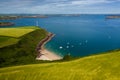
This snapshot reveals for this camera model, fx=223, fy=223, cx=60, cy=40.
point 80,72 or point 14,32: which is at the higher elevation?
point 80,72

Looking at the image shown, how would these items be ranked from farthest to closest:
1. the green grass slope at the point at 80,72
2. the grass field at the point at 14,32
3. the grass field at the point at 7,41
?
the grass field at the point at 14,32
the grass field at the point at 7,41
the green grass slope at the point at 80,72

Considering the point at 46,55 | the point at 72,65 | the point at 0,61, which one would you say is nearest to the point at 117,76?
the point at 72,65

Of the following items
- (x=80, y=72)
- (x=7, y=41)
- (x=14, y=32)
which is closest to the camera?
(x=80, y=72)

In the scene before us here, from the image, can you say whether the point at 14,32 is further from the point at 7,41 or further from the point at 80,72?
the point at 80,72

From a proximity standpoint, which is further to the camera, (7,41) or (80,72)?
(7,41)

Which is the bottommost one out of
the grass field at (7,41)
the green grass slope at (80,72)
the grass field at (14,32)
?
the grass field at (7,41)

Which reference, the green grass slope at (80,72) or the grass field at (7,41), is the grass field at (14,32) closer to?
the grass field at (7,41)

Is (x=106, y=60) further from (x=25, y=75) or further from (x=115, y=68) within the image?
(x=25, y=75)

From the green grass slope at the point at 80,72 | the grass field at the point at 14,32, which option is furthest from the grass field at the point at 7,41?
the green grass slope at the point at 80,72

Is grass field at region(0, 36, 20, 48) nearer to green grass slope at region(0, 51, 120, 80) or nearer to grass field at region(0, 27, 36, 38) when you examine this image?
grass field at region(0, 27, 36, 38)

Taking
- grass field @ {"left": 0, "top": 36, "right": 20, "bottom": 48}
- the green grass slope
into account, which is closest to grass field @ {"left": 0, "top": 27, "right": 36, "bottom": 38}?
grass field @ {"left": 0, "top": 36, "right": 20, "bottom": 48}

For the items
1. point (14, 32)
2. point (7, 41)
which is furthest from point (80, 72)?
point (14, 32)
